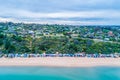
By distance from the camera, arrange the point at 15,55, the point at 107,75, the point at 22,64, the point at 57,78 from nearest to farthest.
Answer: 1. the point at 57,78
2. the point at 107,75
3. the point at 22,64
4. the point at 15,55

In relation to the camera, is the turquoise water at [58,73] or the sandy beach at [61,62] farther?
the sandy beach at [61,62]

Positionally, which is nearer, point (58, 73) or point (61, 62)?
point (58, 73)

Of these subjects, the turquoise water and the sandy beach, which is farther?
the sandy beach

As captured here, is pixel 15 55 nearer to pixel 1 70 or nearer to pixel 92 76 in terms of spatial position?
pixel 1 70

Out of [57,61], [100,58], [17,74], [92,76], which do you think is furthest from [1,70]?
[100,58]
